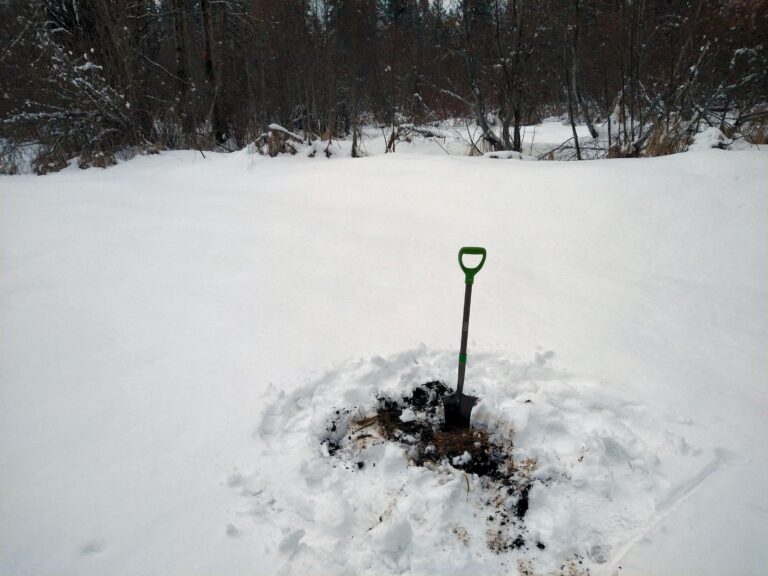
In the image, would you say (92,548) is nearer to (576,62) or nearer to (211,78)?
(576,62)

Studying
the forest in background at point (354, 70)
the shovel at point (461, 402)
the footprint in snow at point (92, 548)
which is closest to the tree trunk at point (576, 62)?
the forest in background at point (354, 70)

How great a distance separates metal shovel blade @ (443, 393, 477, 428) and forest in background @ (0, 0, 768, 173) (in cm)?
475

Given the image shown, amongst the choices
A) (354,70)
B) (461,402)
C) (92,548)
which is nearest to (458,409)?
(461,402)

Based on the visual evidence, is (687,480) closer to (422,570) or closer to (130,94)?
(422,570)

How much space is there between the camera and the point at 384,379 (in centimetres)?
182

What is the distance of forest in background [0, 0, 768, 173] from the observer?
17.1 feet

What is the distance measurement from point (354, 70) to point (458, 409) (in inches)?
261

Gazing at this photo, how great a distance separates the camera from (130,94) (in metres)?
8.48

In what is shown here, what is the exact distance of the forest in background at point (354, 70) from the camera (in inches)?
205

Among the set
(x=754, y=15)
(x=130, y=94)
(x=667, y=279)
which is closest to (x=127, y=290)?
(x=667, y=279)

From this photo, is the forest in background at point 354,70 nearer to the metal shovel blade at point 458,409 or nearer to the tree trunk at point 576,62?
the tree trunk at point 576,62

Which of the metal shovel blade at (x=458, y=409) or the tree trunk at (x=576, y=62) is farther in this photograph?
the tree trunk at (x=576, y=62)

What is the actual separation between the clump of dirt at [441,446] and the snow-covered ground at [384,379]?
0.12 ft

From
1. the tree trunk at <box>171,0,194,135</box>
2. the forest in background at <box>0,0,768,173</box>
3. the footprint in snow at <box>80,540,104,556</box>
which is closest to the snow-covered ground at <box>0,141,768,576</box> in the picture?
the footprint in snow at <box>80,540,104,556</box>
